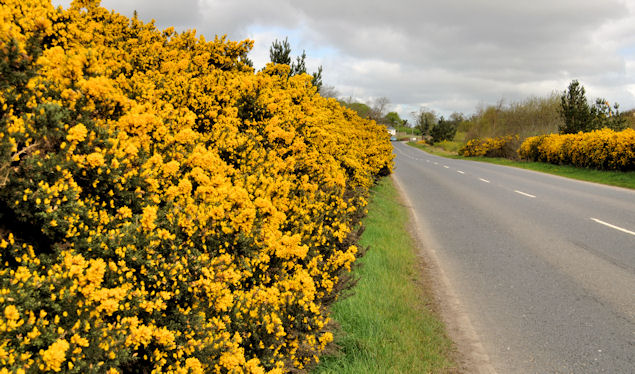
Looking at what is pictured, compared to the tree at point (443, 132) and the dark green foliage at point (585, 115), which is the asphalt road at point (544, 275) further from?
the tree at point (443, 132)

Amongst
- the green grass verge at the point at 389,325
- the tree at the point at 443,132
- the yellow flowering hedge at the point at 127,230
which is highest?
the tree at the point at 443,132

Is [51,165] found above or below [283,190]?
above

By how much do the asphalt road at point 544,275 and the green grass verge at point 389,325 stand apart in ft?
1.73

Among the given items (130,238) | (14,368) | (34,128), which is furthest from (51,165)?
(14,368)

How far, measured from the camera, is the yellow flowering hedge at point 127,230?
72.2 inches

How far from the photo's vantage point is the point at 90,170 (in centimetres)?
212

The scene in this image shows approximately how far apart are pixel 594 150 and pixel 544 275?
1835 cm

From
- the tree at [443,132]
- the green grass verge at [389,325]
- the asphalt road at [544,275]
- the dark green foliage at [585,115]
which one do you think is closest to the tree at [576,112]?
the dark green foliage at [585,115]

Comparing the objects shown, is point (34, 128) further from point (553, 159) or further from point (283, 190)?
point (553, 159)

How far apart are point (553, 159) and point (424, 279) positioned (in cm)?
2391

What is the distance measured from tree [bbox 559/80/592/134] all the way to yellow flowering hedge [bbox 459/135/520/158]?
4892mm

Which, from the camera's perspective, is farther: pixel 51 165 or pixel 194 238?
pixel 194 238

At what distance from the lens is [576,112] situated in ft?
95.5

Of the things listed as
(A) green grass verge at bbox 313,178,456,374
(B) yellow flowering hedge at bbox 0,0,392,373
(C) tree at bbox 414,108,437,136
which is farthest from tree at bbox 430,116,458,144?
(B) yellow flowering hedge at bbox 0,0,392,373
